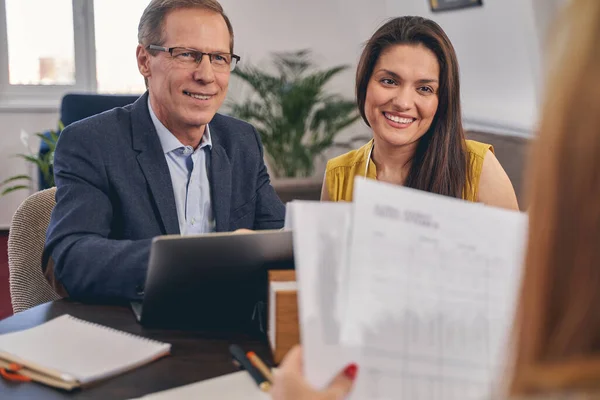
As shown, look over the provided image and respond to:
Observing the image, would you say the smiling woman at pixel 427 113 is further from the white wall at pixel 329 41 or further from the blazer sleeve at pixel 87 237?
the white wall at pixel 329 41

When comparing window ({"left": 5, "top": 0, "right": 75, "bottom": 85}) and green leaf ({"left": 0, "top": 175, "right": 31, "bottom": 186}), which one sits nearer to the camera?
green leaf ({"left": 0, "top": 175, "right": 31, "bottom": 186})

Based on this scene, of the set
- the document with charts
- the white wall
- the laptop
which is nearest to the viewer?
the document with charts

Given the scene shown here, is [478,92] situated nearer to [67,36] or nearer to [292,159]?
[292,159]

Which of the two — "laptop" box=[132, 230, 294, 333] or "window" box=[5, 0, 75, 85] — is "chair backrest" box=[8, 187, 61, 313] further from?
"window" box=[5, 0, 75, 85]

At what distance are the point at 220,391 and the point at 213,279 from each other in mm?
225

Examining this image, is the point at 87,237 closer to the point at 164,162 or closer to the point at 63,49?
the point at 164,162

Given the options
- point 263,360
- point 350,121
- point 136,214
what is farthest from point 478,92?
point 263,360

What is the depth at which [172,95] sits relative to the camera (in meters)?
1.85

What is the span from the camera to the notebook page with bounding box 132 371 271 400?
3.17 ft

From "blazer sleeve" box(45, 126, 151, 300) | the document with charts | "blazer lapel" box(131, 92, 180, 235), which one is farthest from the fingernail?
"blazer lapel" box(131, 92, 180, 235)

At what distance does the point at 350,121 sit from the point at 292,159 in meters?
0.52

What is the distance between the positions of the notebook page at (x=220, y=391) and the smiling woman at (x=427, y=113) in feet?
3.27

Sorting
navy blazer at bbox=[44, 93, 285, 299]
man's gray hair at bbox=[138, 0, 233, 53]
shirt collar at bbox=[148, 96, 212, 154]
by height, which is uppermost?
man's gray hair at bbox=[138, 0, 233, 53]

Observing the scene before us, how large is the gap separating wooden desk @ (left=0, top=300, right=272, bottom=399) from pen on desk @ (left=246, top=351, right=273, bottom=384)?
0.12ft
